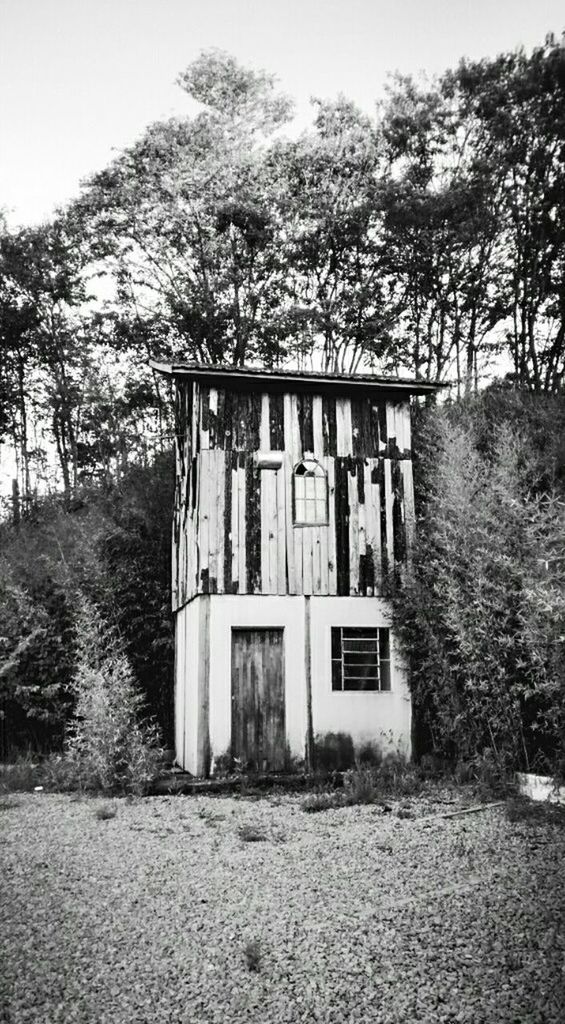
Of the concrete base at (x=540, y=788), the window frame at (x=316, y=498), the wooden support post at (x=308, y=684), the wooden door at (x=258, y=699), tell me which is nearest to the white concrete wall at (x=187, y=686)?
the wooden door at (x=258, y=699)

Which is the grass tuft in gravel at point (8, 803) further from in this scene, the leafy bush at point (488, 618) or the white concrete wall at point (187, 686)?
the leafy bush at point (488, 618)

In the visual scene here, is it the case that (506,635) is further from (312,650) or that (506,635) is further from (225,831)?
(225,831)

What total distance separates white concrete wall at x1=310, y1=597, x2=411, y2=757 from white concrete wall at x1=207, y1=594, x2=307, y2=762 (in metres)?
0.23

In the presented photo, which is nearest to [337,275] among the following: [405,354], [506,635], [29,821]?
[405,354]

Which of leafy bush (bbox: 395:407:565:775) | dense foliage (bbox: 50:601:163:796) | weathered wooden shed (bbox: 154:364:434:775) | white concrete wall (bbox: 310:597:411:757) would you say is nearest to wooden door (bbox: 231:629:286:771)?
weathered wooden shed (bbox: 154:364:434:775)

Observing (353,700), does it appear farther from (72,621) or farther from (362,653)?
(72,621)

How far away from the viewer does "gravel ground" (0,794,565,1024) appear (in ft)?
13.0

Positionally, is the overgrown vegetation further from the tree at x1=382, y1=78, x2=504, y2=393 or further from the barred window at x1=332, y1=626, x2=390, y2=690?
the tree at x1=382, y1=78, x2=504, y2=393

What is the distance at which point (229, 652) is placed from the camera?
37.2ft

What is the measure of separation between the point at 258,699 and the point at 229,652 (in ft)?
2.66

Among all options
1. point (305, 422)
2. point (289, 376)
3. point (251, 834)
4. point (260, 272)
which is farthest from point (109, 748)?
point (260, 272)

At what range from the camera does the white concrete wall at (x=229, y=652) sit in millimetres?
11172

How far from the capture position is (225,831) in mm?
8047

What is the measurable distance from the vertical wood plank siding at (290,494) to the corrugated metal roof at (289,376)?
0.96 feet
